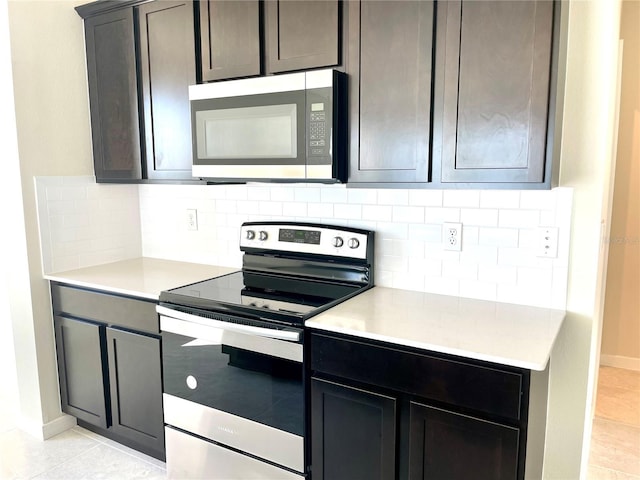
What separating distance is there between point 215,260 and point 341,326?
4.21 ft

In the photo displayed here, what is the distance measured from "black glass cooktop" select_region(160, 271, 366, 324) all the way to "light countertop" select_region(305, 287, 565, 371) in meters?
0.09

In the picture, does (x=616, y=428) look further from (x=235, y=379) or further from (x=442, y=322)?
(x=235, y=379)

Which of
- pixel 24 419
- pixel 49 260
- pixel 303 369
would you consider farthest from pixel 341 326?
pixel 24 419

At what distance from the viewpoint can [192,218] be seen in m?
2.78

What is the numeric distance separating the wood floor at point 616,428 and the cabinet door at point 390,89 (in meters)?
1.84

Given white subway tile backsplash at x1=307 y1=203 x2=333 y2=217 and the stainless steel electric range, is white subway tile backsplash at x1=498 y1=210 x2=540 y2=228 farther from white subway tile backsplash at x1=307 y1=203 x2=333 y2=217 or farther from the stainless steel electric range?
white subway tile backsplash at x1=307 y1=203 x2=333 y2=217

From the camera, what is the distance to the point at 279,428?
1862 mm

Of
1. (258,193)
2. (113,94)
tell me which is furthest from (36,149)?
(258,193)

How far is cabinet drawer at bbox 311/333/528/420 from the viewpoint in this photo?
4.67 feet

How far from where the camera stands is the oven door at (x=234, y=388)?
1.82 metres

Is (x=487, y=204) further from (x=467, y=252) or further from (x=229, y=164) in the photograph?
(x=229, y=164)

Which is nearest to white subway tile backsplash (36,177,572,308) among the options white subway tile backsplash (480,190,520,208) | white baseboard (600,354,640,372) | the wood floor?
white subway tile backsplash (480,190,520,208)

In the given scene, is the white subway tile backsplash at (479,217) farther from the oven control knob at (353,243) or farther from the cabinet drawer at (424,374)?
the cabinet drawer at (424,374)

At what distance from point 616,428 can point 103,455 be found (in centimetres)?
284
